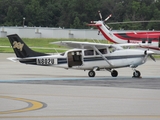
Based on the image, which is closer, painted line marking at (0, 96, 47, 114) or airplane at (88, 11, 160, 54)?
painted line marking at (0, 96, 47, 114)

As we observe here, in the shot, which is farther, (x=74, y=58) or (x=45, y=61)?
(x=45, y=61)

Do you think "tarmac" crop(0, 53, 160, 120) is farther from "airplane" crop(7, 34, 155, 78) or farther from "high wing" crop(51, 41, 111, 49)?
"high wing" crop(51, 41, 111, 49)

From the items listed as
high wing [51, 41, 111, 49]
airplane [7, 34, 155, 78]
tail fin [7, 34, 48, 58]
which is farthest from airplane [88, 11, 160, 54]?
high wing [51, 41, 111, 49]

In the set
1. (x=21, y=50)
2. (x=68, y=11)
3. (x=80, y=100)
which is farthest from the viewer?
(x=68, y=11)

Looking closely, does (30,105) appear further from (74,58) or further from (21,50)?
(21,50)

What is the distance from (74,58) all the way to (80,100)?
1143 centimetres

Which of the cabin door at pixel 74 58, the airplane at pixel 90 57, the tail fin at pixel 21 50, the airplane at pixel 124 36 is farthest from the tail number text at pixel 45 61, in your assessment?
the airplane at pixel 124 36

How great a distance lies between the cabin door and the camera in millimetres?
28031

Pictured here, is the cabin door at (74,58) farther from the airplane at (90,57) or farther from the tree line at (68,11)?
the tree line at (68,11)

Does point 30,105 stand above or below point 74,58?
below

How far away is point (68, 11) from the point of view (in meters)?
119

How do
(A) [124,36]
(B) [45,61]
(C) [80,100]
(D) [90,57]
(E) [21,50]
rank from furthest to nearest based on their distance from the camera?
1. (A) [124,36]
2. (E) [21,50]
3. (B) [45,61]
4. (D) [90,57]
5. (C) [80,100]

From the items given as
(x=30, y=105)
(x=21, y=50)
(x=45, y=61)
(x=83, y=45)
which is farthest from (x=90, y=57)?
(x=30, y=105)

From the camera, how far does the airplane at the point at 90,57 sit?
27.4 meters
